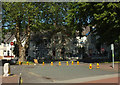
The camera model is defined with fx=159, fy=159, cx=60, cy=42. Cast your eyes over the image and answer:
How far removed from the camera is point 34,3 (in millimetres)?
24672

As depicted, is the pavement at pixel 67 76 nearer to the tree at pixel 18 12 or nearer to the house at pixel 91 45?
the tree at pixel 18 12

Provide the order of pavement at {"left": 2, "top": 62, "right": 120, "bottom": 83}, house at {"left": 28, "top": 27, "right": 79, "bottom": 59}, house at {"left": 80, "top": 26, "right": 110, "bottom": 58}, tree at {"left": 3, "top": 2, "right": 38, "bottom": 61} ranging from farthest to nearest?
house at {"left": 80, "top": 26, "right": 110, "bottom": 58} → house at {"left": 28, "top": 27, "right": 79, "bottom": 59} → tree at {"left": 3, "top": 2, "right": 38, "bottom": 61} → pavement at {"left": 2, "top": 62, "right": 120, "bottom": 83}

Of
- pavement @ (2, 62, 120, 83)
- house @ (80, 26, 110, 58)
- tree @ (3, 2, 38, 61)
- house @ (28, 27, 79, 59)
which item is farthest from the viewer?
house @ (80, 26, 110, 58)

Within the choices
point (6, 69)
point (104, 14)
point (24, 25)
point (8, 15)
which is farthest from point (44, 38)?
point (6, 69)

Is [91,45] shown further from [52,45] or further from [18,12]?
[18,12]

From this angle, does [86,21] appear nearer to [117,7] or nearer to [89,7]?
[89,7]

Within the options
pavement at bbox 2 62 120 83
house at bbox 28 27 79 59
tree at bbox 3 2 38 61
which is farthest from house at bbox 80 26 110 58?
pavement at bbox 2 62 120 83

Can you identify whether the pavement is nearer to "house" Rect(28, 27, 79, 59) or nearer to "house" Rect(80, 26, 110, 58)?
"house" Rect(28, 27, 79, 59)

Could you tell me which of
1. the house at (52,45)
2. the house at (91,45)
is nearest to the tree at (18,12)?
the house at (52,45)

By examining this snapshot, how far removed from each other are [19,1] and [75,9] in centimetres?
850

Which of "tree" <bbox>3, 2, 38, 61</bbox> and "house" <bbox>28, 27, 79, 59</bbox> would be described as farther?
"house" <bbox>28, 27, 79, 59</bbox>

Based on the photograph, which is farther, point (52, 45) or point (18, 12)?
point (52, 45)

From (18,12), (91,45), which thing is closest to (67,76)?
(18,12)

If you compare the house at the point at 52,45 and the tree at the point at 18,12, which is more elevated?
the tree at the point at 18,12
